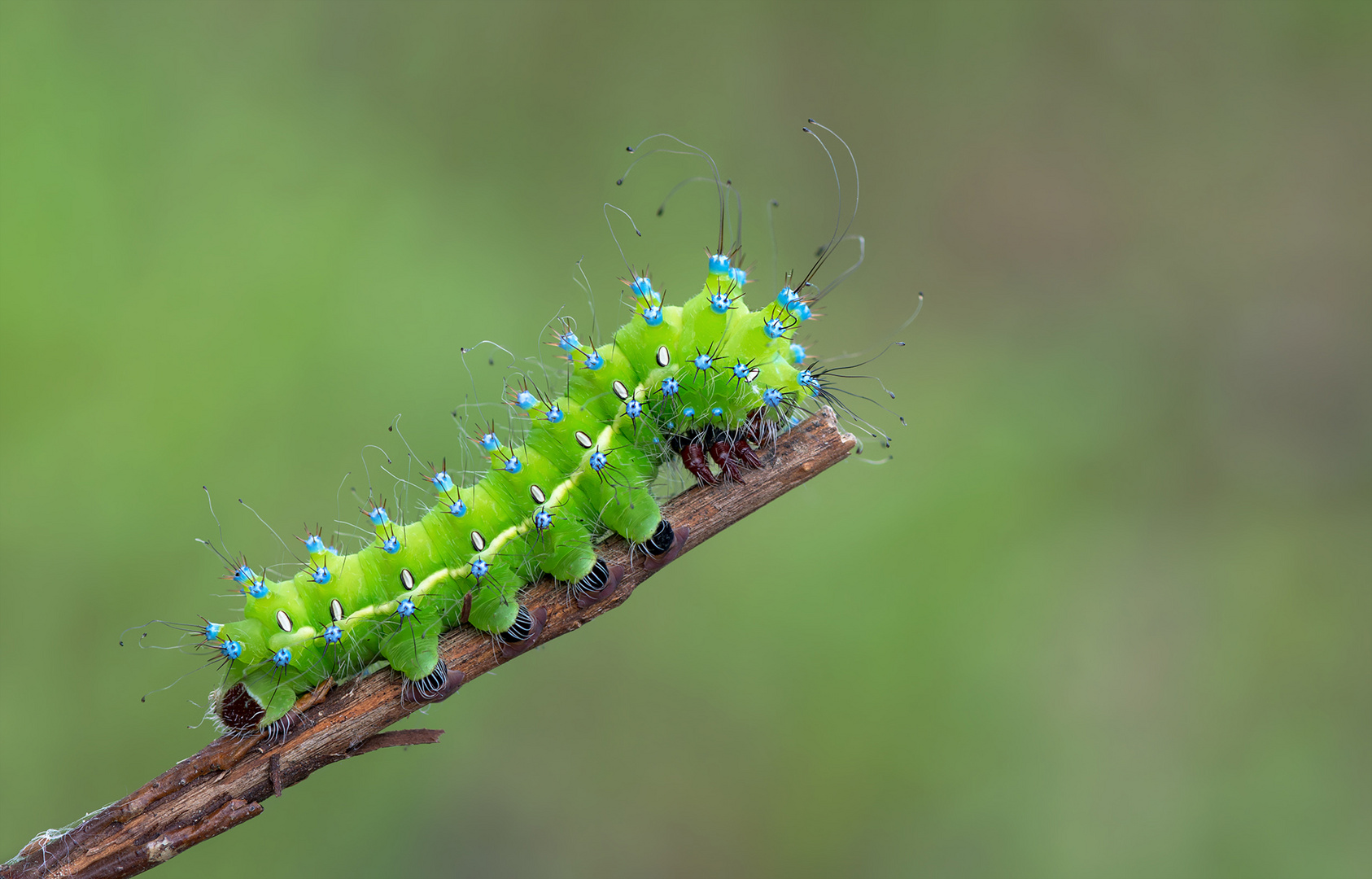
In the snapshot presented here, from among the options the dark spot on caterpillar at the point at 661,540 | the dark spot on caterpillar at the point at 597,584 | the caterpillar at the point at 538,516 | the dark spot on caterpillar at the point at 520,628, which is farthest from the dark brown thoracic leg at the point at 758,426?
the dark spot on caterpillar at the point at 520,628

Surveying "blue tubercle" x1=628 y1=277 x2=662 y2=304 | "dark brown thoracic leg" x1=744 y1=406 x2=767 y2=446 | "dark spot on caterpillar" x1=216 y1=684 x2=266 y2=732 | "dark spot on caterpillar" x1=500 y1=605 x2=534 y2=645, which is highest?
"blue tubercle" x1=628 y1=277 x2=662 y2=304

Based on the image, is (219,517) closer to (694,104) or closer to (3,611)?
(3,611)

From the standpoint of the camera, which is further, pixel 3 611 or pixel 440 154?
pixel 440 154

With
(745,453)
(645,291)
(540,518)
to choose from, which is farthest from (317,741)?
(645,291)

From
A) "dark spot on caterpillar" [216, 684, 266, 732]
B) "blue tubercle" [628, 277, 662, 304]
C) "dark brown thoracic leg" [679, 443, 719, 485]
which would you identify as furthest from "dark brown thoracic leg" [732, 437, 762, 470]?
"dark spot on caterpillar" [216, 684, 266, 732]

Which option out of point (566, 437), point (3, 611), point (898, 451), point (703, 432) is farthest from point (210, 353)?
point (898, 451)

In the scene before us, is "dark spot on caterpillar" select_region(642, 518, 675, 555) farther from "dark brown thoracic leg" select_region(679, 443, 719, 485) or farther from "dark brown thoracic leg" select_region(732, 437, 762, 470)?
"dark brown thoracic leg" select_region(732, 437, 762, 470)

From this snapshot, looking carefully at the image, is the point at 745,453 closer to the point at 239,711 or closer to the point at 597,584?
the point at 597,584
